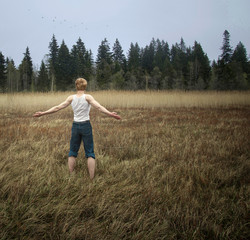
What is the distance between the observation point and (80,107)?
2.20 metres

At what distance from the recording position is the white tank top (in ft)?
7.19

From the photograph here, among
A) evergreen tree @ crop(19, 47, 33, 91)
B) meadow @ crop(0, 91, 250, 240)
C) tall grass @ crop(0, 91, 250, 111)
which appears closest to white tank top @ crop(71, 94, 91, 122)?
meadow @ crop(0, 91, 250, 240)

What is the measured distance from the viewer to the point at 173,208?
1.64 m

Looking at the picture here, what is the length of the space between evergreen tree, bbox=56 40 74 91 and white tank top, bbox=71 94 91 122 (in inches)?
1385

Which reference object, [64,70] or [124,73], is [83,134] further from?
[124,73]

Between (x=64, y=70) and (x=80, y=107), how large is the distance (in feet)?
121

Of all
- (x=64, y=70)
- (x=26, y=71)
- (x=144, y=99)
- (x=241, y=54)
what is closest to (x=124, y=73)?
(x=64, y=70)

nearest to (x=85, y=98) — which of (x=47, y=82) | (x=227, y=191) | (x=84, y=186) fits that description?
(x=84, y=186)

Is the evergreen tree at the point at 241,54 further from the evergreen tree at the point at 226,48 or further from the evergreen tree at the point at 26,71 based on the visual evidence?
the evergreen tree at the point at 26,71

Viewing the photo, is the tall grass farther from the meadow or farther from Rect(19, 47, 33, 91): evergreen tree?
Rect(19, 47, 33, 91): evergreen tree

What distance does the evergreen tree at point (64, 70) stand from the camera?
35.6 meters

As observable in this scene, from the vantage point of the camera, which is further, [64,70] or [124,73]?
[124,73]

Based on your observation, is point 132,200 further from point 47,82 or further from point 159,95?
point 47,82

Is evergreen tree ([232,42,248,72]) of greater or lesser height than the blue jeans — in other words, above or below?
above
